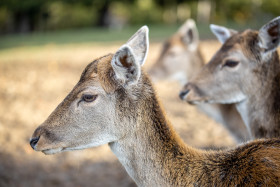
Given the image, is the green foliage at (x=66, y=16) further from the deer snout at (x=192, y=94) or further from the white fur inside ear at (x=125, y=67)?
the white fur inside ear at (x=125, y=67)

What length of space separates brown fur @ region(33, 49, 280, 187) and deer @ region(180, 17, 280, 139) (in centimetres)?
156

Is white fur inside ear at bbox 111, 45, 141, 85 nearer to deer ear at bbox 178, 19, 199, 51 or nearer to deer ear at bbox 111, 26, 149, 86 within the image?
deer ear at bbox 111, 26, 149, 86

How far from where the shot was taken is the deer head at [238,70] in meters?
4.68

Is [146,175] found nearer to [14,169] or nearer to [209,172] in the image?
[209,172]

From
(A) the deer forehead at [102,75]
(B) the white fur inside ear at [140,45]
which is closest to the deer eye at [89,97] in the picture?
(A) the deer forehead at [102,75]

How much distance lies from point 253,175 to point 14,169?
16.2 feet

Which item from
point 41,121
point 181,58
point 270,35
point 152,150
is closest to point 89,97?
point 152,150

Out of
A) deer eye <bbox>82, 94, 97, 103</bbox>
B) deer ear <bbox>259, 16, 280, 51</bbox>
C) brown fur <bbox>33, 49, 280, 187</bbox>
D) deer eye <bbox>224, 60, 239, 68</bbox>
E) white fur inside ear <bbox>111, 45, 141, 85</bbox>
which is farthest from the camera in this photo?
deer eye <bbox>224, 60, 239, 68</bbox>

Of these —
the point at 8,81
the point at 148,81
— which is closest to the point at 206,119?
the point at 148,81

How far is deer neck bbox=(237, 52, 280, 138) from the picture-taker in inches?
182

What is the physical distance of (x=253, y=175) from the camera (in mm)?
2965

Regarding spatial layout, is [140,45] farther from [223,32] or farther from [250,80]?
[223,32]

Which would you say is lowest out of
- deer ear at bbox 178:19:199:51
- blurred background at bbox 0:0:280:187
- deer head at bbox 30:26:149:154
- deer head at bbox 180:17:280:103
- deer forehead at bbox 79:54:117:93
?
blurred background at bbox 0:0:280:187

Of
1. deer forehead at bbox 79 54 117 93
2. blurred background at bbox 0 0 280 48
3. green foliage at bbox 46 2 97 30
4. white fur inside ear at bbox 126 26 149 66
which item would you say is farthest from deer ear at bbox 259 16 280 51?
green foliage at bbox 46 2 97 30
